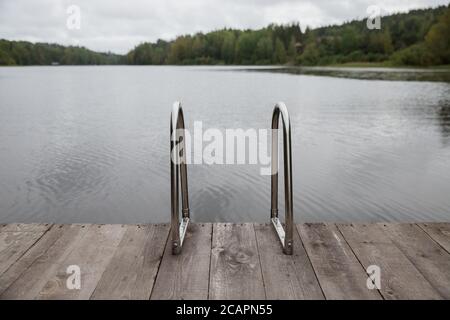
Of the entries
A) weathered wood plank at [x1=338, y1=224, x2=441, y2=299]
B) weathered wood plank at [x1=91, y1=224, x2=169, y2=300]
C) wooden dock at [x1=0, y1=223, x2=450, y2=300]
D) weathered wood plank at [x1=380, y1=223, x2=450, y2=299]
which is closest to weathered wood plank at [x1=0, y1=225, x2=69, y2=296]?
wooden dock at [x1=0, y1=223, x2=450, y2=300]

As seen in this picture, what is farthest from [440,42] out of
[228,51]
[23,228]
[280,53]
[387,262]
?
[228,51]

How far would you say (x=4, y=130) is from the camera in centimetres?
1291

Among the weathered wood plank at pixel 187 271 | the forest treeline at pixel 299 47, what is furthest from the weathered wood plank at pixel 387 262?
the forest treeline at pixel 299 47

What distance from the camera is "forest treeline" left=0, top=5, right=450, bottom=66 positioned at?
64.9m

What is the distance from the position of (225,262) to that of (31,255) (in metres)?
1.16

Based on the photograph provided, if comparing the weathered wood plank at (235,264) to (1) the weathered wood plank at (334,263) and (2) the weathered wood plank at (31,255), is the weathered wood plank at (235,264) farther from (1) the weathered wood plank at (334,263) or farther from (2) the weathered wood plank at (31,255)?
(2) the weathered wood plank at (31,255)

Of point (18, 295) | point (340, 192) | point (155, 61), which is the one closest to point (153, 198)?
point (340, 192)

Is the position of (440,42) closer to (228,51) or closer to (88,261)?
(88,261)

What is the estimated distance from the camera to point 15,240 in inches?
117

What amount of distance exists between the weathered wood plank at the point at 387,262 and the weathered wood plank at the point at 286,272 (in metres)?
0.34

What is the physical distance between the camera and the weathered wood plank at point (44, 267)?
2287 millimetres

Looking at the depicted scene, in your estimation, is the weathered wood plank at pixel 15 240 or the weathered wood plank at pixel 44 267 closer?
the weathered wood plank at pixel 44 267

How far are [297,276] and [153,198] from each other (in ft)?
14.0

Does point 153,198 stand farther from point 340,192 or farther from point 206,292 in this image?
point 206,292
